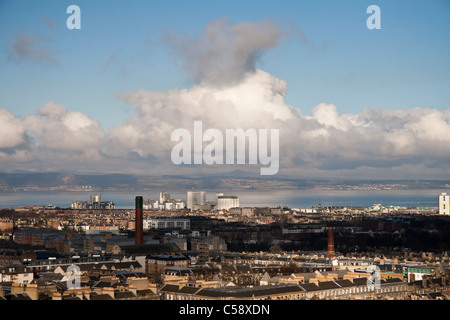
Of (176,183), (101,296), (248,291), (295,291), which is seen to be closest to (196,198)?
(176,183)

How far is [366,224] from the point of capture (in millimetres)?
58312

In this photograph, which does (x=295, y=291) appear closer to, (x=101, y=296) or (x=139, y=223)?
(x=101, y=296)

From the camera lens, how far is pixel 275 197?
120m

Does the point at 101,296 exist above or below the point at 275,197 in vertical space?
below

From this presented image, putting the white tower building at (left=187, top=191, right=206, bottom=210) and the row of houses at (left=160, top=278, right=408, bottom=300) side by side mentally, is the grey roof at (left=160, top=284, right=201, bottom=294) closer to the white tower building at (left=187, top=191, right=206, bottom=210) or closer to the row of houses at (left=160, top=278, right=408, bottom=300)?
the row of houses at (left=160, top=278, right=408, bottom=300)

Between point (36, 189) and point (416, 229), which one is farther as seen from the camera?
point (36, 189)

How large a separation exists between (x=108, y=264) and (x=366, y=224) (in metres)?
33.2

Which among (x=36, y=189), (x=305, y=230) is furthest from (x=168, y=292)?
(x=36, y=189)

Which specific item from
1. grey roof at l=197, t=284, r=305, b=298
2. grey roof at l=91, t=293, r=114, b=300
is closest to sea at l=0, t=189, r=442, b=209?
grey roof at l=197, t=284, r=305, b=298

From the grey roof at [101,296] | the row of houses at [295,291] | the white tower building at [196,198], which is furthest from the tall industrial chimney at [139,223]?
the white tower building at [196,198]

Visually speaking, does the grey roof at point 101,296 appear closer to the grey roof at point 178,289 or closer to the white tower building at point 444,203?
the grey roof at point 178,289
